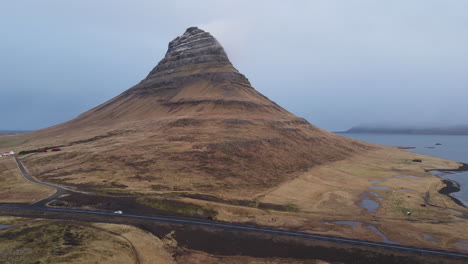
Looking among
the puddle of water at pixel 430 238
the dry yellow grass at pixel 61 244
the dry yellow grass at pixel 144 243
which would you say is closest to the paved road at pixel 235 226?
the puddle of water at pixel 430 238

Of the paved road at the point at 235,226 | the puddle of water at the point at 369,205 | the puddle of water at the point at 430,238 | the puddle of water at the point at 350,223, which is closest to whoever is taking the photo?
the paved road at the point at 235,226

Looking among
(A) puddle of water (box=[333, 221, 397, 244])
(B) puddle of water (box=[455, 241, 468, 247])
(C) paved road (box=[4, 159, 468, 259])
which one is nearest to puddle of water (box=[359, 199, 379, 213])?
(A) puddle of water (box=[333, 221, 397, 244])

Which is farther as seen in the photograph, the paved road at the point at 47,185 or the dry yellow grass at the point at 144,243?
the paved road at the point at 47,185

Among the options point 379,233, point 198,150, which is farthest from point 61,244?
point 198,150

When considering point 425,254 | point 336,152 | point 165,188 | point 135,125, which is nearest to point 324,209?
point 425,254

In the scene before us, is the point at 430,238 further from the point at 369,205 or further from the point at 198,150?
the point at 198,150

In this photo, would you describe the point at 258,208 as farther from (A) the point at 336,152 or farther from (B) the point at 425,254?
(A) the point at 336,152

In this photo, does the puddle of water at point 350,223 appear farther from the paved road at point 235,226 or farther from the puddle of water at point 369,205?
the puddle of water at point 369,205
